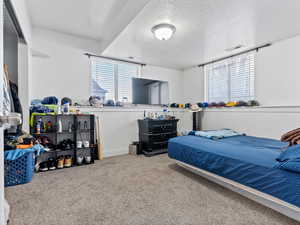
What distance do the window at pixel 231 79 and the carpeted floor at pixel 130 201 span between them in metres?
2.33

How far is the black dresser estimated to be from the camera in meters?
3.54

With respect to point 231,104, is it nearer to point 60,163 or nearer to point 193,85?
point 193,85

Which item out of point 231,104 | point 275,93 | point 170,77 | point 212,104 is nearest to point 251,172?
point 275,93

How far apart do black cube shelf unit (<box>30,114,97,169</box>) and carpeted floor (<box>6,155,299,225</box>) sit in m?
0.50

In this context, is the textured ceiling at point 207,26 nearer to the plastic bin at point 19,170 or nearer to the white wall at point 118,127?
the white wall at point 118,127

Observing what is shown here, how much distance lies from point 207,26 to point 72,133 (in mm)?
3006

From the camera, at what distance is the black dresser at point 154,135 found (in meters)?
3.54

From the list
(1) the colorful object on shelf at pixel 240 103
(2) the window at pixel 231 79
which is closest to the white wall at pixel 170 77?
(2) the window at pixel 231 79

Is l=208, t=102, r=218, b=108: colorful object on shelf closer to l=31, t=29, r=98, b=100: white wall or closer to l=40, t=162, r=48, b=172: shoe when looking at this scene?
l=31, t=29, r=98, b=100: white wall

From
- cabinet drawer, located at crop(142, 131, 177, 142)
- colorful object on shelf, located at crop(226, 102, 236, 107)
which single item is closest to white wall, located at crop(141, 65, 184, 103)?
cabinet drawer, located at crop(142, 131, 177, 142)

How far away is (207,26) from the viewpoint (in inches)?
94.3

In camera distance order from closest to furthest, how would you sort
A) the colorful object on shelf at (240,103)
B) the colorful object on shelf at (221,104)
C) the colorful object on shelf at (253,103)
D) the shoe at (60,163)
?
the shoe at (60,163)
the colorful object on shelf at (253,103)
the colorful object on shelf at (240,103)
the colorful object on shelf at (221,104)

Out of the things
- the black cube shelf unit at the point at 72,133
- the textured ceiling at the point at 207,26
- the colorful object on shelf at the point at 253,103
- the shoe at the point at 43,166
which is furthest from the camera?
the colorful object on shelf at the point at 253,103

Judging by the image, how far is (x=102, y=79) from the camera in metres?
3.57
